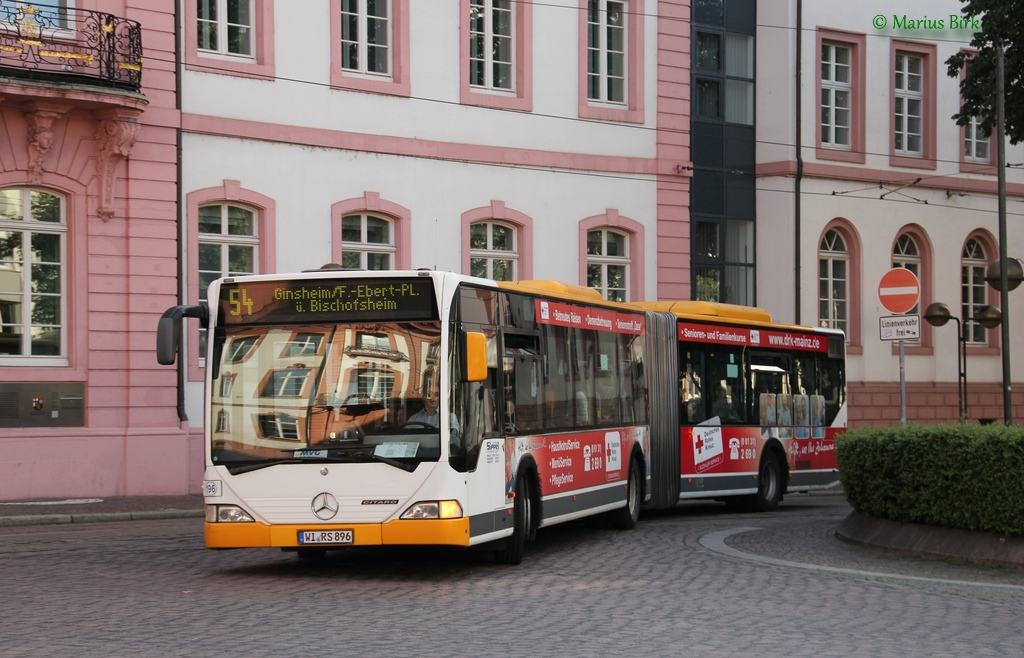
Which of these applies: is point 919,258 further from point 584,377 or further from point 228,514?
point 228,514

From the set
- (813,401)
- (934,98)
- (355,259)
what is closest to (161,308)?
(355,259)

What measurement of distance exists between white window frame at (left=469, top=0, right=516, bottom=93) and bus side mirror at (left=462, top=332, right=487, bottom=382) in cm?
1515

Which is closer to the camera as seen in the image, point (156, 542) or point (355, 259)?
point (156, 542)

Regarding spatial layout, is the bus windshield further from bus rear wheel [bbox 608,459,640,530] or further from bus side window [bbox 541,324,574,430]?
bus rear wheel [bbox 608,459,640,530]

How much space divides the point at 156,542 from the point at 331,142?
10.8 meters

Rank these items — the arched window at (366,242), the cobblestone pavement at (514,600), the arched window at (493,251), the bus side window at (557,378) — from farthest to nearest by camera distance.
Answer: the arched window at (493,251) < the arched window at (366,242) < the bus side window at (557,378) < the cobblestone pavement at (514,600)

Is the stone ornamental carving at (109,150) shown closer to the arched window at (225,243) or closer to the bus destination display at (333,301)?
the arched window at (225,243)

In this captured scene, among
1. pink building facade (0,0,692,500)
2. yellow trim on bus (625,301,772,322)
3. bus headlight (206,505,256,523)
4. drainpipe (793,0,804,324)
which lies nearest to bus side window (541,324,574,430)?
bus headlight (206,505,256,523)

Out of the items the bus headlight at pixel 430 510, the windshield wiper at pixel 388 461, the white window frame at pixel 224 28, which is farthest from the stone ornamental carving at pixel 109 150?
the bus headlight at pixel 430 510

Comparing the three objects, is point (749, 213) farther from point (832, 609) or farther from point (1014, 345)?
point (832, 609)

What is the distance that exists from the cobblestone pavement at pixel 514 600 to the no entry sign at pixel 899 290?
3653 millimetres

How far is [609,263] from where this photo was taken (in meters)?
29.4

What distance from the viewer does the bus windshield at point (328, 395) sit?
502 inches

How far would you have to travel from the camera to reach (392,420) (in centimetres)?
1275
